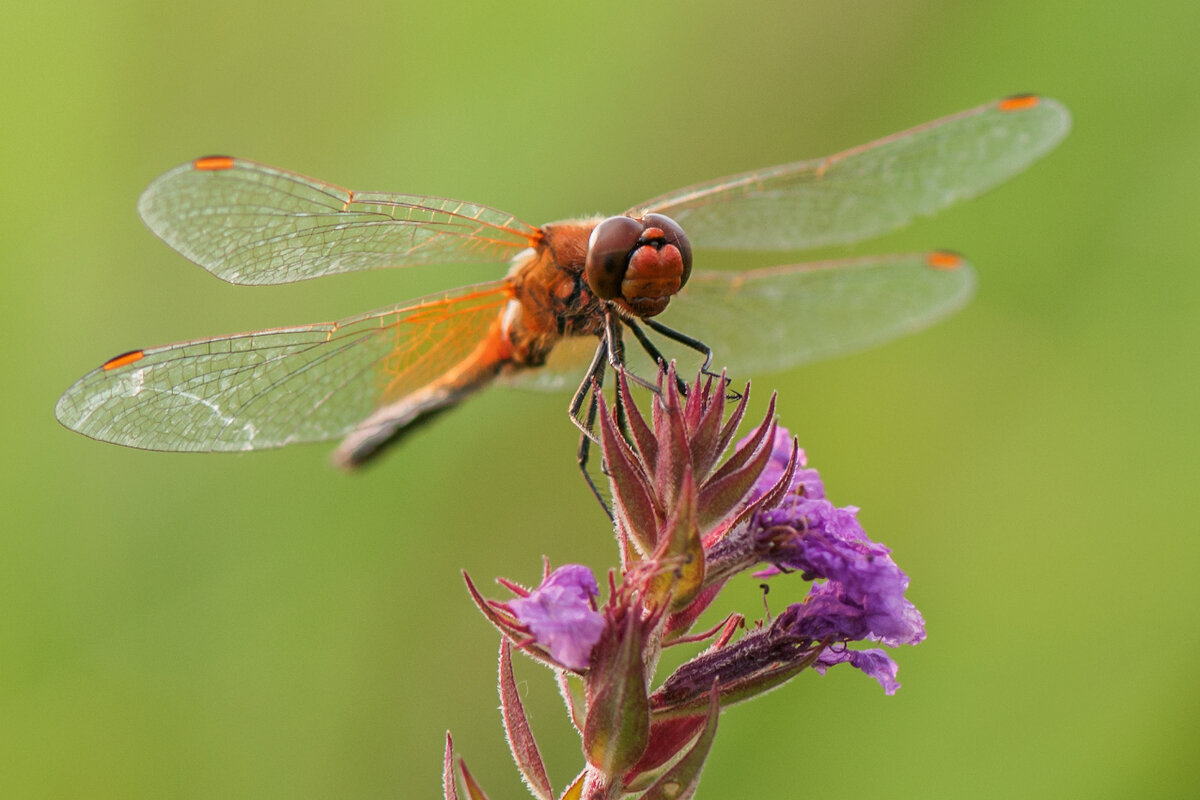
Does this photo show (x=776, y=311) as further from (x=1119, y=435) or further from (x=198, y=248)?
(x=198, y=248)

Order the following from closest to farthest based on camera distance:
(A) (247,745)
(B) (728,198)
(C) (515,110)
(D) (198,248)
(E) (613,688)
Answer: (E) (613,688), (D) (198,248), (B) (728,198), (A) (247,745), (C) (515,110)

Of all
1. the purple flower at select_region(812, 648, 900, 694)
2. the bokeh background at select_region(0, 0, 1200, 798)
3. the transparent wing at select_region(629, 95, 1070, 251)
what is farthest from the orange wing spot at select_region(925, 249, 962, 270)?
Result: the purple flower at select_region(812, 648, 900, 694)

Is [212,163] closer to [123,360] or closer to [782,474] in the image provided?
[123,360]

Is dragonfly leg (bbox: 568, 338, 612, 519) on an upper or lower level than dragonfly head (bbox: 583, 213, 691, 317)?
lower

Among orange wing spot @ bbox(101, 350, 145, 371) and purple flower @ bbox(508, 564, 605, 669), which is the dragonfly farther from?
purple flower @ bbox(508, 564, 605, 669)

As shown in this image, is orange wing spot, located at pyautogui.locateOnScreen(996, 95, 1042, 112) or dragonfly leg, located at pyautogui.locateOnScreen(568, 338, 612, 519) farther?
orange wing spot, located at pyautogui.locateOnScreen(996, 95, 1042, 112)

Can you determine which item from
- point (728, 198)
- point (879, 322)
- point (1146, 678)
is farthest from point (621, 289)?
point (1146, 678)

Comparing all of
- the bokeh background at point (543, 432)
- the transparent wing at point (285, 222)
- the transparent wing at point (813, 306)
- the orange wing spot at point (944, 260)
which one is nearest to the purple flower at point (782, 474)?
the transparent wing at point (285, 222)

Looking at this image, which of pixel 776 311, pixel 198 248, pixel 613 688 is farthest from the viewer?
pixel 776 311
